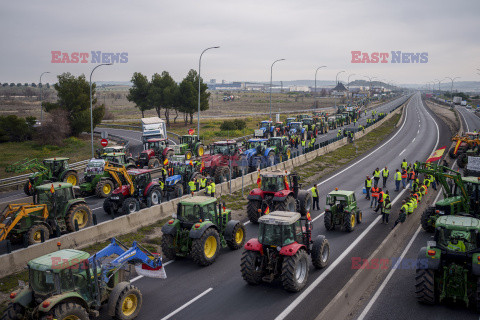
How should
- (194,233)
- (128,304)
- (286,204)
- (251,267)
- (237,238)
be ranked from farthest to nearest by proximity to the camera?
1. (286,204)
2. (237,238)
3. (194,233)
4. (251,267)
5. (128,304)

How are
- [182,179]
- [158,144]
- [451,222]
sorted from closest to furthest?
1. [451,222]
2. [182,179]
3. [158,144]

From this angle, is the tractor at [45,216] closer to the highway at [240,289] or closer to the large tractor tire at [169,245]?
the large tractor tire at [169,245]

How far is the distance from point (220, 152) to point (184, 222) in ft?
45.2

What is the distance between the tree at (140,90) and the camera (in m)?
64.8

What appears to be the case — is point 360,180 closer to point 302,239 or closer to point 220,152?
point 220,152

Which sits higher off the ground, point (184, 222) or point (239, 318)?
point (184, 222)

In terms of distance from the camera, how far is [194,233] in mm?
13344

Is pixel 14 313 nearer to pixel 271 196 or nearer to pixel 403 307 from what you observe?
pixel 403 307

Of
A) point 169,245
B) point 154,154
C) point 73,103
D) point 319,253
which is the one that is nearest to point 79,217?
point 169,245

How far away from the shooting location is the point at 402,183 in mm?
25828

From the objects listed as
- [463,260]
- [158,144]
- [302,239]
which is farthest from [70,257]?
[158,144]

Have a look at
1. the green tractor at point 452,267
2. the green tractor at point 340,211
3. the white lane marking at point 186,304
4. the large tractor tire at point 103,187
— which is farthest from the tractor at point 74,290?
the large tractor tire at point 103,187

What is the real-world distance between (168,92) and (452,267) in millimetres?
56387

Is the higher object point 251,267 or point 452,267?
point 452,267
